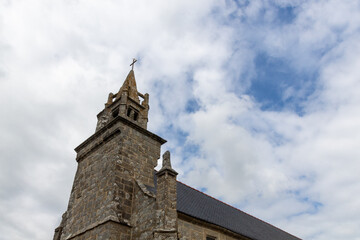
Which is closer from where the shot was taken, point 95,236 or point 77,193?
point 95,236

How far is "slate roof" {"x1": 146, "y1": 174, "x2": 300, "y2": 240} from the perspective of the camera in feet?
50.6

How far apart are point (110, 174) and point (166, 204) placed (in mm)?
3481

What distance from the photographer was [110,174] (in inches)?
531

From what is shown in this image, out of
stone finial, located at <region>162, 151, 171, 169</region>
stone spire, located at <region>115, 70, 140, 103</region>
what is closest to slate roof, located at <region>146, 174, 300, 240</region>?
stone finial, located at <region>162, 151, 171, 169</region>

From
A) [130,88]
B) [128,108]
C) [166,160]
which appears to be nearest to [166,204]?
[166,160]

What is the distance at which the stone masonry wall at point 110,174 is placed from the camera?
1271cm

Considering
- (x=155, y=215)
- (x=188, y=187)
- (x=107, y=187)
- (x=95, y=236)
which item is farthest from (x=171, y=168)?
(x=188, y=187)

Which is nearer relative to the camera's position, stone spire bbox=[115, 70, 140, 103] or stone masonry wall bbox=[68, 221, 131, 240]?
stone masonry wall bbox=[68, 221, 131, 240]

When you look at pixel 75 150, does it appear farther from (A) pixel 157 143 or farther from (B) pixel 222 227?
(B) pixel 222 227

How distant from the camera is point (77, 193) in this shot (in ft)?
50.0

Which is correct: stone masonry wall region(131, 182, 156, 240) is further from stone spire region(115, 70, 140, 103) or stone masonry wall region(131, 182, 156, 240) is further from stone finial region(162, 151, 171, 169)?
stone spire region(115, 70, 140, 103)

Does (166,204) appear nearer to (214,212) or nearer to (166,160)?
(166,160)

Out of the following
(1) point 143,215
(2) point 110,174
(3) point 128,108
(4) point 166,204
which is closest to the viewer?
(4) point 166,204

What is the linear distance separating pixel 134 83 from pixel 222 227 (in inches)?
413
